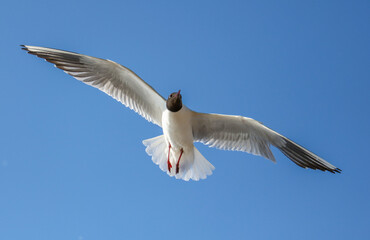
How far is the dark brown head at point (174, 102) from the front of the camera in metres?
3.32

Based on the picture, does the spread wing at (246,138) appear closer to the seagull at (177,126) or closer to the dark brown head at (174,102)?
the seagull at (177,126)

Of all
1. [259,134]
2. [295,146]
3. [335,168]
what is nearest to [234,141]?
[259,134]

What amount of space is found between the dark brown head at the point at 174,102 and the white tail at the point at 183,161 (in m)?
0.33

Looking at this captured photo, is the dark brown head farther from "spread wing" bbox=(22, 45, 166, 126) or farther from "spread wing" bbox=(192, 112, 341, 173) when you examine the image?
"spread wing" bbox=(192, 112, 341, 173)

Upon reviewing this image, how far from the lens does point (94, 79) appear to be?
351 centimetres

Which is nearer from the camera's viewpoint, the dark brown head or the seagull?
the dark brown head

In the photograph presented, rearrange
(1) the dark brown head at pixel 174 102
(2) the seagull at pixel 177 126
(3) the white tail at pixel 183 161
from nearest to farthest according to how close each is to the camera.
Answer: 1. (1) the dark brown head at pixel 174 102
2. (2) the seagull at pixel 177 126
3. (3) the white tail at pixel 183 161

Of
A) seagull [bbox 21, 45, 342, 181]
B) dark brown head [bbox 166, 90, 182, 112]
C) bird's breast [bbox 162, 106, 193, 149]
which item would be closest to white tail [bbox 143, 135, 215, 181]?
seagull [bbox 21, 45, 342, 181]

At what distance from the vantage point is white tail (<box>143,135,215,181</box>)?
11.8 ft

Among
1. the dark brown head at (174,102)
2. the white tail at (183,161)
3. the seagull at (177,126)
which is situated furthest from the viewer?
the white tail at (183,161)

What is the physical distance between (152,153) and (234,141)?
2.15ft

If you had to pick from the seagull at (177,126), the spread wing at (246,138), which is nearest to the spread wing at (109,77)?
the seagull at (177,126)

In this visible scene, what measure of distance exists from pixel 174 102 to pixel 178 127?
0.20 metres

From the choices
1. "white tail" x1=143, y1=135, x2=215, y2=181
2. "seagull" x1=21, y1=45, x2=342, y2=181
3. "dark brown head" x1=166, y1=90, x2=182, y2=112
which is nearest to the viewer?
"dark brown head" x1=166, y1=90, x2=182, y2=112
